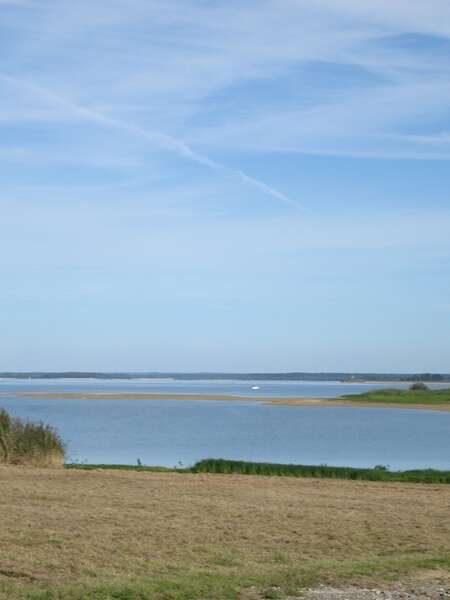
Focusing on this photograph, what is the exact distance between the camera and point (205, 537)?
13.9 m

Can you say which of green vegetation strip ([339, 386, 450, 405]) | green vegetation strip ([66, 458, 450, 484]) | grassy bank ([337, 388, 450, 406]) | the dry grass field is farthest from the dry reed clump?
green vegetation strip ([339, 386, 450, 405])

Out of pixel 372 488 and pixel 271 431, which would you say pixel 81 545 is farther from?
pixel 271 431

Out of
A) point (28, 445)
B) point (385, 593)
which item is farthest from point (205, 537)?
point (28, 445)

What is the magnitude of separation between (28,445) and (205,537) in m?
13.0

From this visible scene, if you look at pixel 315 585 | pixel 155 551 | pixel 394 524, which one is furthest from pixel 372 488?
pixel 315 585

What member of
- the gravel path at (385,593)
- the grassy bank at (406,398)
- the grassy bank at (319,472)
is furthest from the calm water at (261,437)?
the gravel path at (385,593)

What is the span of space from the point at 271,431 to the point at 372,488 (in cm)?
3124

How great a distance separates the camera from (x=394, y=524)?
610 inches

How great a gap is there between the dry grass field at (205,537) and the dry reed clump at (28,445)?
3.91 m

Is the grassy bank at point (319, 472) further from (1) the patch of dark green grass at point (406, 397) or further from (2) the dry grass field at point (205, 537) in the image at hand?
(1) the patch of dark green grass at point (406, 397)

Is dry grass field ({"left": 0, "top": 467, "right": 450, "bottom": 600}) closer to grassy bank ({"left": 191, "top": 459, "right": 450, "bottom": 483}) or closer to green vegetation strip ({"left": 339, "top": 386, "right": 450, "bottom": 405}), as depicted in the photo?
grassy bank ({"left": 191, "top": 459, "right": 450, "bottom": 483})

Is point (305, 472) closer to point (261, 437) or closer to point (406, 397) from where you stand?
point (261, 437)

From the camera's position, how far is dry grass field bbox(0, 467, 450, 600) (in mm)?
10617

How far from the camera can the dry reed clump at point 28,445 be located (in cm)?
2577
